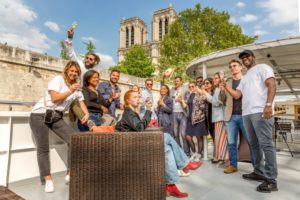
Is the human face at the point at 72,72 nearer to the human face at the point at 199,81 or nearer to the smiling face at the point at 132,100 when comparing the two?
the smiling face at the point at 132,100

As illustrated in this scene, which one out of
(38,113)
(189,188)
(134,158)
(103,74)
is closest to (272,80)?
(189,188)

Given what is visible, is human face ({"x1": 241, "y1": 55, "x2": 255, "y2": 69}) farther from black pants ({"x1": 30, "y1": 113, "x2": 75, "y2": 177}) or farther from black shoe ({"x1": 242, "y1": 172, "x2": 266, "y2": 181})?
black pants ({"x1": 30, "y1": 113, "x2": 75, "y2": 177})

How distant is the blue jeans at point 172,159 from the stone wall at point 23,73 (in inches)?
503

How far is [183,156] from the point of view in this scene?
8.44 feet

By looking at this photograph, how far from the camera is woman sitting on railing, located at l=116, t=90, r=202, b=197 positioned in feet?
7.19

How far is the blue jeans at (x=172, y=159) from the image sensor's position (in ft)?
7.72

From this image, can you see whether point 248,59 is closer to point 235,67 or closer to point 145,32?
point 235,67

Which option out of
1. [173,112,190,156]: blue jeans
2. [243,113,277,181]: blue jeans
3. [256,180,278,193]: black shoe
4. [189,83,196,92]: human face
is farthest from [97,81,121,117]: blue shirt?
[256,180,278,193]: black shoe

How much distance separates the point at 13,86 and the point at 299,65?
1516 cm

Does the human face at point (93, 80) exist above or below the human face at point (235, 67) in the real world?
below

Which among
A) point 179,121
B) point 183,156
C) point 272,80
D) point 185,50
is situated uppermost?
point 185,50

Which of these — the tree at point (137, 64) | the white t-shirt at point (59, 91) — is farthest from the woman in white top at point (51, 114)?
the tree at point (137, 64)

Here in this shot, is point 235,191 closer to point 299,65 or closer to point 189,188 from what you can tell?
point 189,188

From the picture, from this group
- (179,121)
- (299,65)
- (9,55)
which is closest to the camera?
(179,121)
